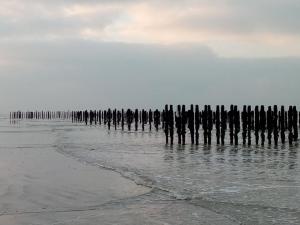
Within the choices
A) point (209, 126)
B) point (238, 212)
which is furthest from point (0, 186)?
point (209, 126)

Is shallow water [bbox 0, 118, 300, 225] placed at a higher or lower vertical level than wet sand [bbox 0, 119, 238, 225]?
lower

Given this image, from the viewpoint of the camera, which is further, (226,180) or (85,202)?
(226,180)

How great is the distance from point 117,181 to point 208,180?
1.94 m

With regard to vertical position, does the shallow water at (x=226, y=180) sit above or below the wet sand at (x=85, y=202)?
below

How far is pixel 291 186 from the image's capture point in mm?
9875

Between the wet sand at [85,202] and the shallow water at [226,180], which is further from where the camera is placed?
the shallow water at [226,180]

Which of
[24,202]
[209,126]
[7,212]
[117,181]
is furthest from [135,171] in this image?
[209,126]

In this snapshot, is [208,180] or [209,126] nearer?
[208,180]

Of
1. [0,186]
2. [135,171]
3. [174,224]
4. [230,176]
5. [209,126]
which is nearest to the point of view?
[174,224]

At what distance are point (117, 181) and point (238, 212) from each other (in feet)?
12.4

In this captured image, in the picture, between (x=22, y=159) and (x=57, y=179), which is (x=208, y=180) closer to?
(x=57, y=179)

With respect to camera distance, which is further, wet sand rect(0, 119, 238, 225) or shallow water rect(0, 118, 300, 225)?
shallow water rect(0, 118, 300, 225)

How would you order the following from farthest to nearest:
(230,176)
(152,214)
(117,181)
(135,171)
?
1. (135,171)
2. (230,176)
3. (117,181)
4. (152,214)

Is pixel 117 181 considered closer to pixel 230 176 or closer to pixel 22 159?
pixel 230 176
